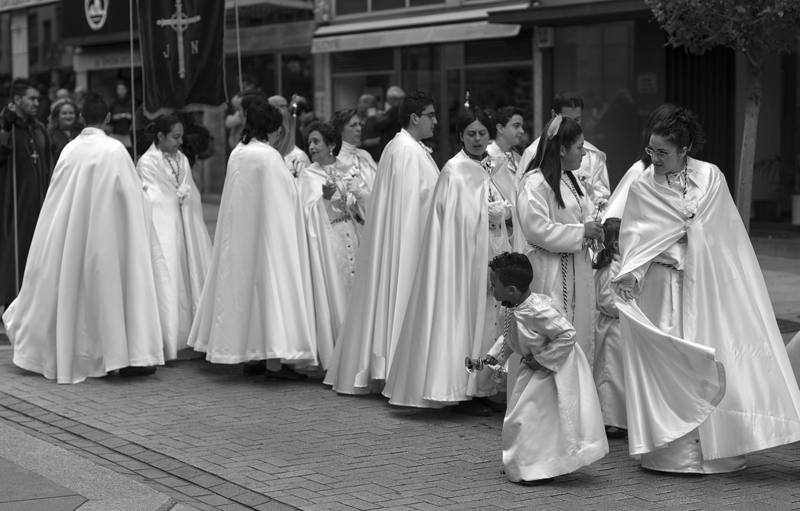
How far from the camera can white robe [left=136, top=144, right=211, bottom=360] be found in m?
9.40

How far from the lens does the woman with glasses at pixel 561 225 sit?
6.44 metres

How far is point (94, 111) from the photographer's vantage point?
8.64 metres

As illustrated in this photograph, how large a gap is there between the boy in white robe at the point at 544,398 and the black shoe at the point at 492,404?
1.47 m

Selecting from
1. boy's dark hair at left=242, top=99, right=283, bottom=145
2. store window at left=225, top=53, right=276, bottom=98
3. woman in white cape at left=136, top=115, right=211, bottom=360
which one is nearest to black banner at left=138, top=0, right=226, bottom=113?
woman in white cape at left=136, top=115, right=211, bottom=360

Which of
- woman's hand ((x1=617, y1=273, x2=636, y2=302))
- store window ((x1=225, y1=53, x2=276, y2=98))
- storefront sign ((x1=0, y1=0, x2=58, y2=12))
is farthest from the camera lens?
storefront sign ((x1=0, y1=0, x2=58, y2=12))

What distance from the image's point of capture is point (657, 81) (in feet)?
55.3

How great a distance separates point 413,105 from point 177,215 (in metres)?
2.67

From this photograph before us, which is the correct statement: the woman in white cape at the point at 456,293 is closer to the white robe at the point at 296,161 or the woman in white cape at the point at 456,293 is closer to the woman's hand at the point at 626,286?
the woman's hand at the point at 626,286

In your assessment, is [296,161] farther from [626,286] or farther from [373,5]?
[373,5]

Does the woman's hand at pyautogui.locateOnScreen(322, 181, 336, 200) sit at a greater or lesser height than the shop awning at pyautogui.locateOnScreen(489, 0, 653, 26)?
lesser

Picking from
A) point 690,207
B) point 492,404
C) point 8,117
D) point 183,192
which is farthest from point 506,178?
point 8,117

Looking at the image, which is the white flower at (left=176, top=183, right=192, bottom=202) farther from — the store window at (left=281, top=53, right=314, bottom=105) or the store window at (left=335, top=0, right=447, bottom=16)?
the store window at (left=281, top=53, right=314, bottom=105)

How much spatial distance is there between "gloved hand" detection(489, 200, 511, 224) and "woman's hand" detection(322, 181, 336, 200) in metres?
1.75

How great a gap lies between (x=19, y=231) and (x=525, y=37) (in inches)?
Result: 382
